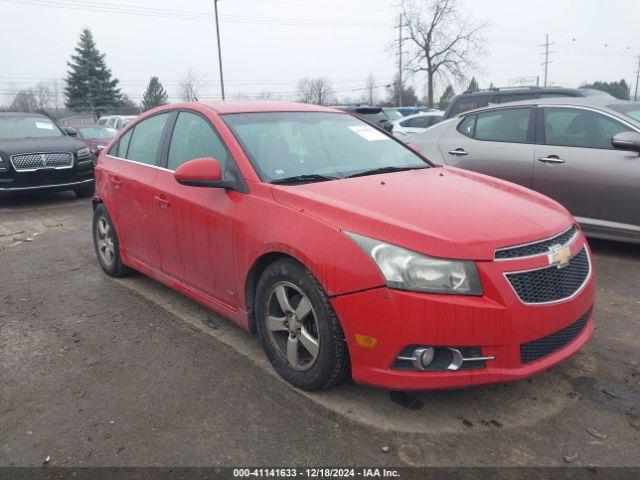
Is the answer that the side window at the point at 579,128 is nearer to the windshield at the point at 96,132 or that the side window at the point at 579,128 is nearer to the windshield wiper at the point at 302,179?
the windshield wiper at the point at 302,179

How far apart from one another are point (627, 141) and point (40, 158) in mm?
8515

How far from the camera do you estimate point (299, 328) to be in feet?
9.39

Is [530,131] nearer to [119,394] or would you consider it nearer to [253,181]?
[253,181]

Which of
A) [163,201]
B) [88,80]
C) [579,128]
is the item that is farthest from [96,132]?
[88,80]

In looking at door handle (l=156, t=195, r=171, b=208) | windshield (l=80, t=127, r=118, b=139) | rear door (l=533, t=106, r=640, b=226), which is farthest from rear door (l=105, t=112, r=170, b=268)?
windshield (l=80, t=127, r=118, b=139)

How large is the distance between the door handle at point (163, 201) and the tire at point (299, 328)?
1151 millimetres

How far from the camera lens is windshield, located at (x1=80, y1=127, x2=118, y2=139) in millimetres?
Answer: 15359

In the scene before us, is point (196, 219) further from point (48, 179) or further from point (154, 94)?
point (154, 94)

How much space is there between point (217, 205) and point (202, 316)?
1102 mm

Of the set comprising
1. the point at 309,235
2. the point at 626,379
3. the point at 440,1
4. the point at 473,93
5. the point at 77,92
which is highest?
the point at 440,1

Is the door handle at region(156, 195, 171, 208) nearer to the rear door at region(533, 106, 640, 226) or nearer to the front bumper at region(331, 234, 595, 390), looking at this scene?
the front bumper at region(331, 234, 595, 390)

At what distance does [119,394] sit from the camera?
2986 millimetres

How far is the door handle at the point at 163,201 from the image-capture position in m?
3.80

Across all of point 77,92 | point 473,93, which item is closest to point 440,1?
point 473,93
